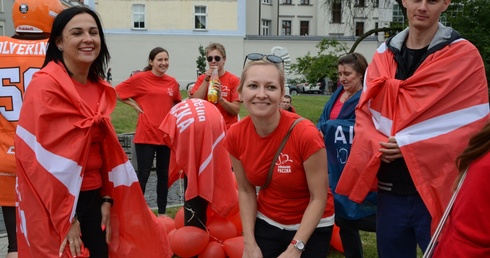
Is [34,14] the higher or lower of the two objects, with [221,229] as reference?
higher

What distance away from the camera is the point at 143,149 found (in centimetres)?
637

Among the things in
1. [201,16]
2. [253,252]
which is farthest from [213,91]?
[201,16]

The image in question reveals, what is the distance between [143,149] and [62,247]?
371 centimetres

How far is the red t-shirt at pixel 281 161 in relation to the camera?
2789 millimetres

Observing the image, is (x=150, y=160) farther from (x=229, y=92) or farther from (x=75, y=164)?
(x=75, y=164)

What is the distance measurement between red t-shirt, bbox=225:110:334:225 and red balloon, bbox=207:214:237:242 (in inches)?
67.9

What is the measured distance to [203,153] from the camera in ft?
15.0

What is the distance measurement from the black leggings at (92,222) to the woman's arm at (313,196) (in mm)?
1052

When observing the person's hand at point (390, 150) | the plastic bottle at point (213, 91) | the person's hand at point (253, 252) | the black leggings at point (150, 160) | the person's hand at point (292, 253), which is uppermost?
the plastic bottle at point (213, 91)

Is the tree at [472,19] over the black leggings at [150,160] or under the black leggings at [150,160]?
over

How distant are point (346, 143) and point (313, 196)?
1091 millimetres

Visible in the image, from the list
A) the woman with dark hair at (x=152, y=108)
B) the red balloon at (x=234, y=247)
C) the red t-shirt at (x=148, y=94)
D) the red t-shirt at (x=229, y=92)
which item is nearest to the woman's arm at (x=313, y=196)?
the red balloon at (x=234, y=247)

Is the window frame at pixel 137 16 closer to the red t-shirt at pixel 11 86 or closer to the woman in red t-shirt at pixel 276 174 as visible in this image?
the red t-shirt at pixel 11 86

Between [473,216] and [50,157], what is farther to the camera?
[50,157]
